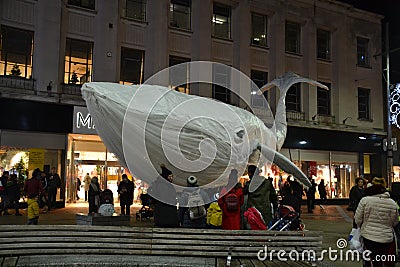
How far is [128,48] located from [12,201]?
840cm

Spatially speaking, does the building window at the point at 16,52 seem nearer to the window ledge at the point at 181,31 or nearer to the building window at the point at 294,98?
the window ledge at the point at 181,31

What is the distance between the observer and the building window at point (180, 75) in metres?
19.2

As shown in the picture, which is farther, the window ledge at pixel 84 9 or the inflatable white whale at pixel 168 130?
the window ledge at pixel 84 9

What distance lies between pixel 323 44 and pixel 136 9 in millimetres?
Result: 11939

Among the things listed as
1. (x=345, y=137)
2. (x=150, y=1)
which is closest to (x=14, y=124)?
(x=150, y=1)

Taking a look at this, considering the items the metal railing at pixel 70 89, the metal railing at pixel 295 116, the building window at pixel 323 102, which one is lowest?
the metal railing at pixel 295 116

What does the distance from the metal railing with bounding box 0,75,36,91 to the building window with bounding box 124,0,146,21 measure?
547 cm

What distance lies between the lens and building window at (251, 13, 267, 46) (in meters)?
23.2

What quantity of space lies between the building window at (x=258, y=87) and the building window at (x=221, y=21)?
2508mm

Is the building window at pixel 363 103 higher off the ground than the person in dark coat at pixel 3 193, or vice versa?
the building window at pixel 363 103

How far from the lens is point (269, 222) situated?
8758mm

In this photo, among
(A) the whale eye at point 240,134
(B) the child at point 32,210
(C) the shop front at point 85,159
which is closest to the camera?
(A) the whale eye at point 240,134

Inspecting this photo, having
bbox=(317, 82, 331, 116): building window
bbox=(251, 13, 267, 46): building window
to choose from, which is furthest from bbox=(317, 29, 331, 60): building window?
bbox=(251, 13, 267, 46): building window

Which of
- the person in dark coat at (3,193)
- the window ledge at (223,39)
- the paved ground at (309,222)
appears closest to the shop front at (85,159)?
the paved ground at (309,222)
